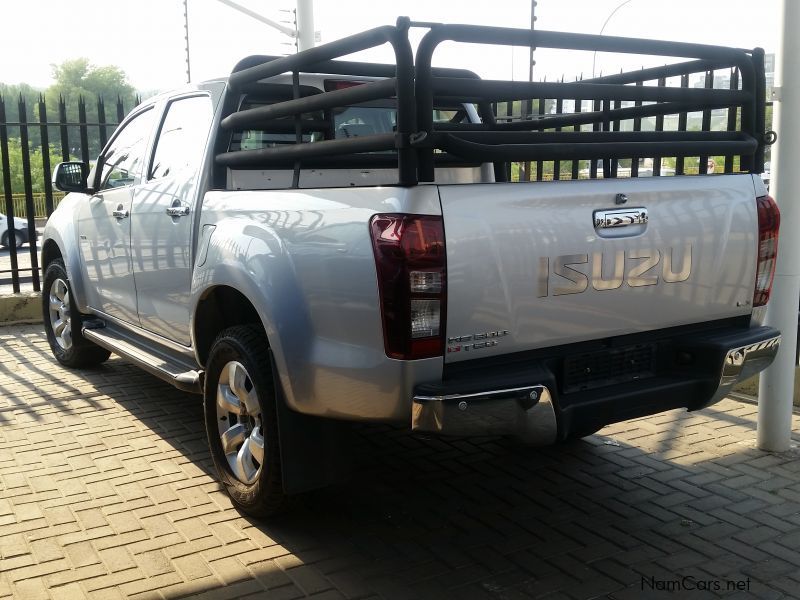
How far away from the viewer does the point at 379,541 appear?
3.74m

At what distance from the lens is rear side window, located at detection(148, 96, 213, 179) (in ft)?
15.1

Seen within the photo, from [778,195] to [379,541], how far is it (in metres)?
2.83

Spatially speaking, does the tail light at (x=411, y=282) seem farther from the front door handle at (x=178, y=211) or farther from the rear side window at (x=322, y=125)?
the front door handle at (x=178, y=211)

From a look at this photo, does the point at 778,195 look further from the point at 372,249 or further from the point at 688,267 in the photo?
the point at 372,249

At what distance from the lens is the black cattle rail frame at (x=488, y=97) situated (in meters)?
3.08

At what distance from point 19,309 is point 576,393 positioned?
7.30 m

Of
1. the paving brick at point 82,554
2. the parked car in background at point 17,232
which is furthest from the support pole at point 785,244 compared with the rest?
the parked car in background at point 17,232

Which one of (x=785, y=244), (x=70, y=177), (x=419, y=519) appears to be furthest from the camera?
(x=70, y=177)

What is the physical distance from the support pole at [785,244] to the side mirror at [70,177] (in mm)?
4440

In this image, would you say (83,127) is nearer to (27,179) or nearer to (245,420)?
(27,179)

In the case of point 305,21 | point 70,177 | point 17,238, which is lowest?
point 17,238

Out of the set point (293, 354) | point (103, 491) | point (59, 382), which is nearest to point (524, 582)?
point (293, 354)

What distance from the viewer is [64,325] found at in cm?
682

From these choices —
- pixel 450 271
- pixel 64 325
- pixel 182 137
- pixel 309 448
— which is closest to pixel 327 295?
pixel 450 271
